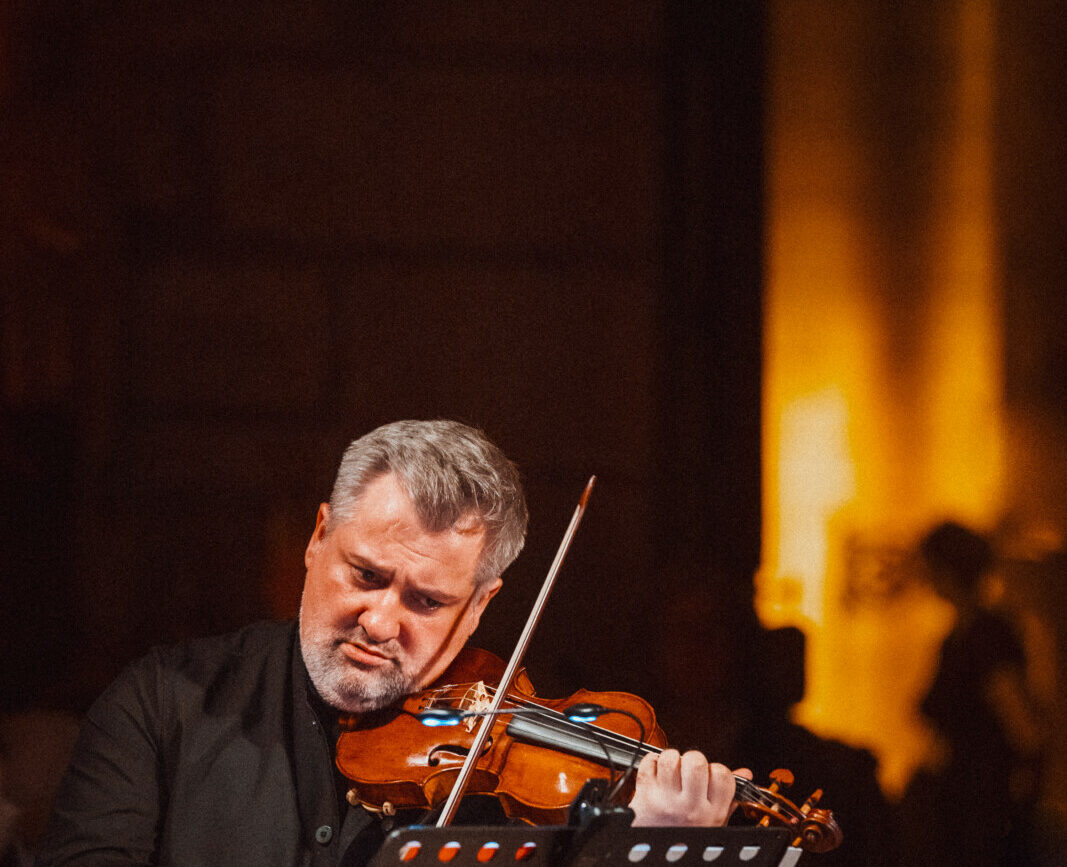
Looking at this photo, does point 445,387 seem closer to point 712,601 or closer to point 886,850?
point 712,601

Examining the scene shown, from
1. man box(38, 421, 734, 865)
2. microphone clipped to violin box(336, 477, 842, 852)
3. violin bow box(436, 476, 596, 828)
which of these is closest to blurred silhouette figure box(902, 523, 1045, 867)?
microphone clipped to violin box(336, 477, 842, 852)

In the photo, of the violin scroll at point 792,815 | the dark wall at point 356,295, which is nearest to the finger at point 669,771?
the violin scroll at point 792,815

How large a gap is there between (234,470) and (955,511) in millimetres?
1667

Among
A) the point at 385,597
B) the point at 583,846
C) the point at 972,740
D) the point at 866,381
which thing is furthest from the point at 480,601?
the point at 972,740

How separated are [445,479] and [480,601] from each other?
25 cm

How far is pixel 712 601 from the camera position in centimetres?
241

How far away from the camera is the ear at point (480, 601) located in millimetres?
2004

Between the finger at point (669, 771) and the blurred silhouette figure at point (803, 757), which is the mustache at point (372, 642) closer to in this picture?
the finger at point (669, 771)

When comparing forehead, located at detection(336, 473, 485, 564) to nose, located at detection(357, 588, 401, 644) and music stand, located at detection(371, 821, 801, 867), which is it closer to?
nose, located at detection(357, 588, 401, 644)

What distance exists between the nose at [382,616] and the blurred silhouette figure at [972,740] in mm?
1331

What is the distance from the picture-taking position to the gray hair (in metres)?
1.95

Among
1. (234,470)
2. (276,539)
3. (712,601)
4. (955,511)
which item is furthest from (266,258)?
(955,511)

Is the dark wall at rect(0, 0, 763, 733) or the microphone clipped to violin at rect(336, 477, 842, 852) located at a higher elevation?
the dark wall at rect(0, 0, 763, 733)

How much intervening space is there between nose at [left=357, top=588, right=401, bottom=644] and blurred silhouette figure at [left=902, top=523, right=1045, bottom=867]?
133cm
